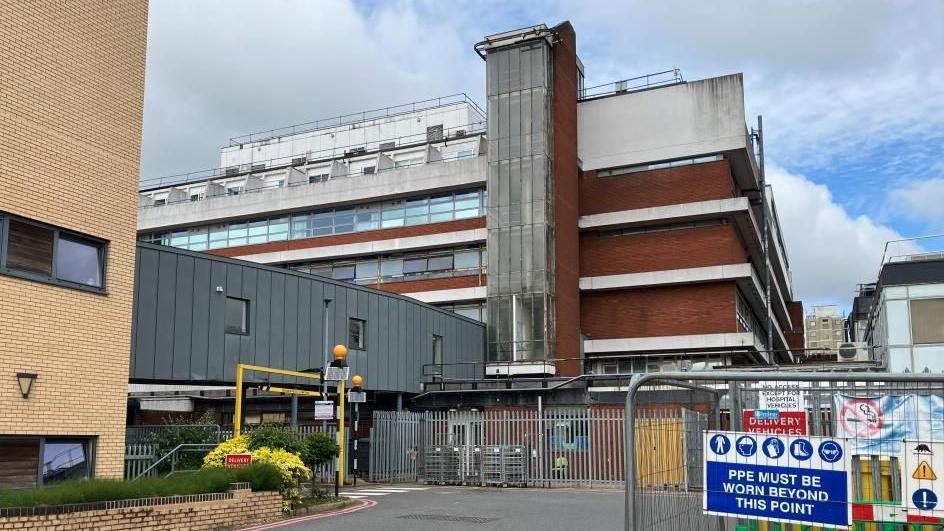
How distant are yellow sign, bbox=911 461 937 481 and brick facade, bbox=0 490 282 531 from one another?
10562mm

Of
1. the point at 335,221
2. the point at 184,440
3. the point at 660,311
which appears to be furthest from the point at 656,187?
the point at 184,440

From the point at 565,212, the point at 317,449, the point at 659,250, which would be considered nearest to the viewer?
the point at 317,449

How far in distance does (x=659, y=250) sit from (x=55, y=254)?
34122 millimetres

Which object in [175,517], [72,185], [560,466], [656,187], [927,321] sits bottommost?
[560,466]

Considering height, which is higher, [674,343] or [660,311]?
[660,311]

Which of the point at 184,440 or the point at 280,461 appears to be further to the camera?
the point at 184,440

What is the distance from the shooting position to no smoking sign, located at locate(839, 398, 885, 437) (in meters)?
6.79

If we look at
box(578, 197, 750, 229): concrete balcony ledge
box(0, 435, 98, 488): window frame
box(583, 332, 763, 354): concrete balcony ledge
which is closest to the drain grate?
box(0, 435, 98, 488): window frame

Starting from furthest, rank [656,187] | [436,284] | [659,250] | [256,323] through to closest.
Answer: [436,284] → [656,187] → [659,250] → [256,323]

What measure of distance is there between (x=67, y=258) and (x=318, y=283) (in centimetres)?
1349

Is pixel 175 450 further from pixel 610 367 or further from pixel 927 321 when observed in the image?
pixel 610 367

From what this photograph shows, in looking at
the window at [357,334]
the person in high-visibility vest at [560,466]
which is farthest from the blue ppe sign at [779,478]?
the window at [357,334]

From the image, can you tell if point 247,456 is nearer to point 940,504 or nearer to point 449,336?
point 940,504

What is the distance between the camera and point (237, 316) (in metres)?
25.1
